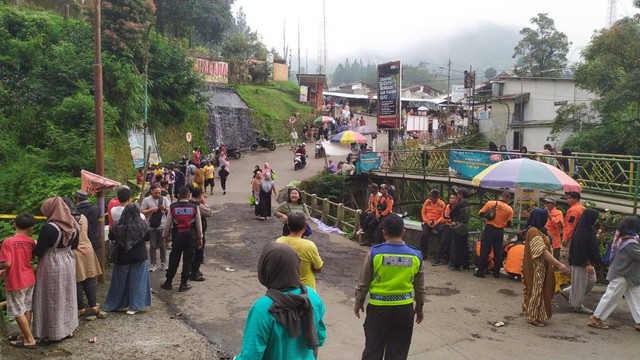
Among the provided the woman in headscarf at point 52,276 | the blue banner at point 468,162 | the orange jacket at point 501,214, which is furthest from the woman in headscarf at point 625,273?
the blue banner at point 468,162

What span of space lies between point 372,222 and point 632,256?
22.7 ft

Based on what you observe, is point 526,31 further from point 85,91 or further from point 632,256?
point 632,256

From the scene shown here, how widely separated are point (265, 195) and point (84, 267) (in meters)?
8.63

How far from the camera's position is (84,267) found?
6457mm

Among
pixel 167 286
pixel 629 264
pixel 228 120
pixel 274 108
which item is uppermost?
pixel 274 108

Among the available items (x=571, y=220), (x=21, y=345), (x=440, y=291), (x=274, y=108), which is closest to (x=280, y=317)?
(x=21, y=345)

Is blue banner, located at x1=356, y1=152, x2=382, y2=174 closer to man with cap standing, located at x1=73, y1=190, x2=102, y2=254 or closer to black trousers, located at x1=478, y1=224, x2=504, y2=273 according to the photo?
black trousers, located at x1=478, y1=224, x2=504, y2=273

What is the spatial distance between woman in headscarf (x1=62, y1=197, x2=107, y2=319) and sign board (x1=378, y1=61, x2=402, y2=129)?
17848mm

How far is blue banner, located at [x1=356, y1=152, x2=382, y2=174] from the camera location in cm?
2189

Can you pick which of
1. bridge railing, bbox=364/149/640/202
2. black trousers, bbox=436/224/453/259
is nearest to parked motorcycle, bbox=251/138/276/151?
bridge railing, bbox=364/149/640/202

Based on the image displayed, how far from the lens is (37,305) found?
18.8 feet

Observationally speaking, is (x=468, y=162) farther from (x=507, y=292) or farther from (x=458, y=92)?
(x=458, y=92)

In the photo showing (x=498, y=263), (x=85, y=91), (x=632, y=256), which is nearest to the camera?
(x=632, y=256)

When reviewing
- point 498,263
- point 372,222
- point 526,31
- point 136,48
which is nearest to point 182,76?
point 136,48
